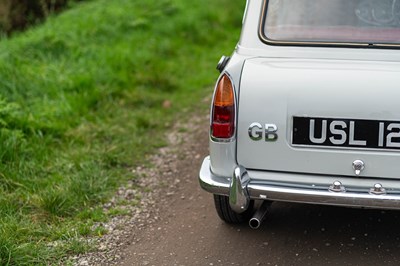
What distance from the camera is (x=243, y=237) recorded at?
483cm

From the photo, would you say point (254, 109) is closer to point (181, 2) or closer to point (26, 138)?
point (26, 138)

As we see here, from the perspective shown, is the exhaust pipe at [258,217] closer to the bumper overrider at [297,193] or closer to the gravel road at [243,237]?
the bumper overrider at [297,193]

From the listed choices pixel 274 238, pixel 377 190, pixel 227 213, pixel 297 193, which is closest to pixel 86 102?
pixel 227 213

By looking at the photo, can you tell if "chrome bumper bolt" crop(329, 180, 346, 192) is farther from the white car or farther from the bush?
the bush

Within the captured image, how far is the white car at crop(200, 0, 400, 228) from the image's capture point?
159 inches

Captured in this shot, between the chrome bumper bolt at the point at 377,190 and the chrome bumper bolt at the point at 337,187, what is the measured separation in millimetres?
158

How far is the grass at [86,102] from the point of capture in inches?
203

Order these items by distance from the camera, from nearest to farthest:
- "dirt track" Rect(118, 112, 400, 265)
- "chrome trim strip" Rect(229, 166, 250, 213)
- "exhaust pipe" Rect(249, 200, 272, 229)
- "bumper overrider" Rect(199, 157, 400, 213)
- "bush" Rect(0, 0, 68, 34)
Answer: "bumper overrider" Rect(199, 157, 400, 213) < "chrome trim strip" Rect(229, 166, 250, 213) < "exhaust pipe" Rect(249, 200, 272, 229) < "dirt track" Rect(118, 112, 400, 265) < "bush" Rect(0, 0, 68, 34)

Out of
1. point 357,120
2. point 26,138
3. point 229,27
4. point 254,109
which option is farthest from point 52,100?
point 229,27

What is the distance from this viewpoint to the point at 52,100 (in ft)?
23.6

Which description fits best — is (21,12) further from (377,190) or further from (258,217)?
(377,190)

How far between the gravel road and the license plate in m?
0.80

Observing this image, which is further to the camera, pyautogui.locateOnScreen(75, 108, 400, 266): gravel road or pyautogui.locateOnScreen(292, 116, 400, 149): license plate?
pyautogui.locateOnScreen(75, 108, 400, 266): gravel road

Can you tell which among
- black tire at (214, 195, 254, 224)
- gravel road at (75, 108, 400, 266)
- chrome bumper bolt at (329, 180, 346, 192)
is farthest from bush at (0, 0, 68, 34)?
chrome bumper bolt at (329, 180, 346, 192)
